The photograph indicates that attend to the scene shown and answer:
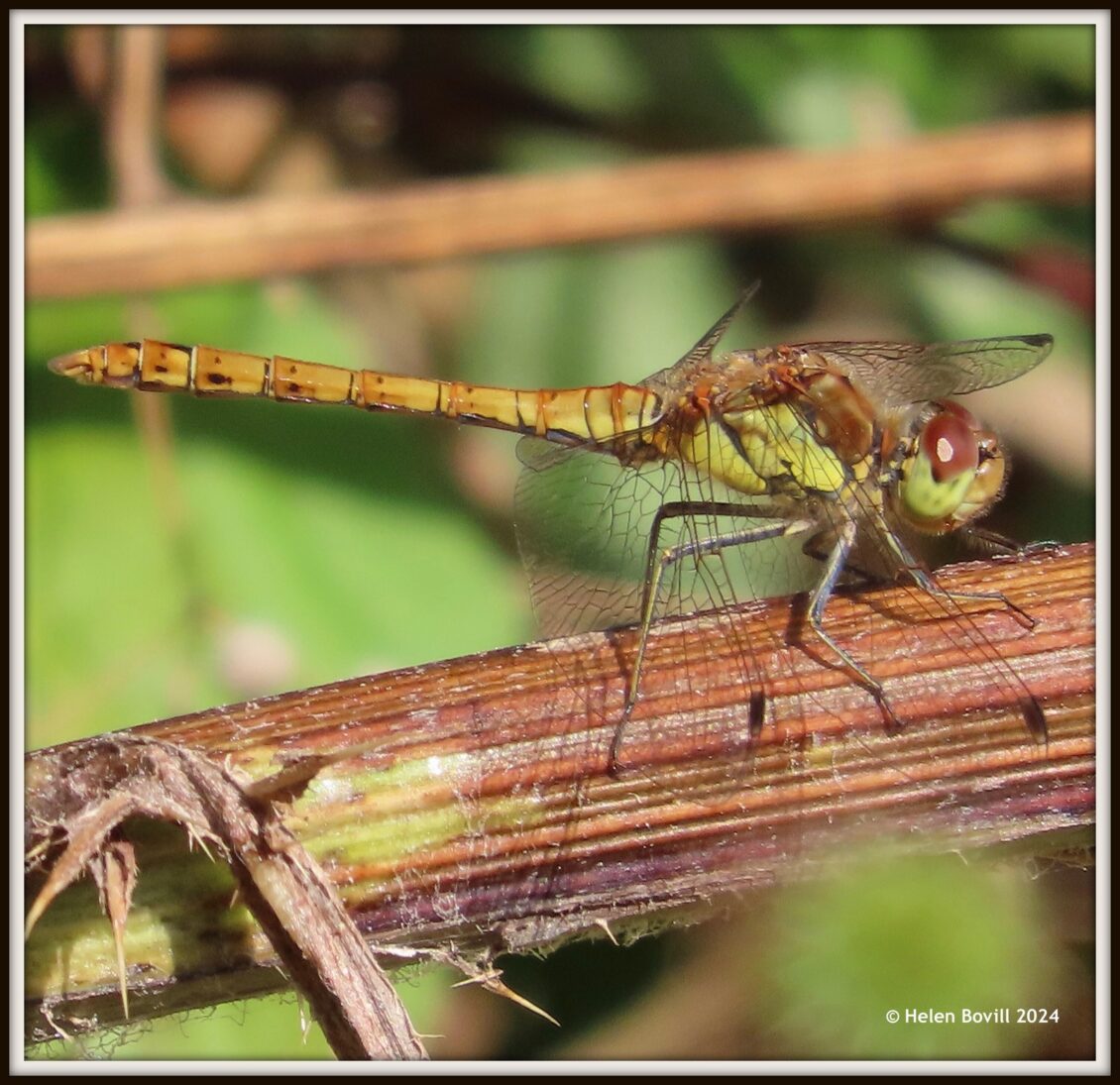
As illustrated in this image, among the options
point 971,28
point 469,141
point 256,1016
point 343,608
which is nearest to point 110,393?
point 343,608

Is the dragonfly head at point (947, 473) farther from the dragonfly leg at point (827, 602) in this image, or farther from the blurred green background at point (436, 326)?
the blurred green background at point (436, 326)

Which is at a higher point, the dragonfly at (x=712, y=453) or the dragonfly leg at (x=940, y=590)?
the dragonfly at (x=712, y=453)

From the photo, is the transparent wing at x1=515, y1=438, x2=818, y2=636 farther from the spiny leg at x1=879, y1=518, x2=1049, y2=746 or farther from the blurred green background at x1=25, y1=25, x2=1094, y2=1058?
the blurred green background at x1=25, y1=25, x2=1094, y2=1058

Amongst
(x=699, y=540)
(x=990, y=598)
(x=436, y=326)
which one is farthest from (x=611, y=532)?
(x=436, y=326)

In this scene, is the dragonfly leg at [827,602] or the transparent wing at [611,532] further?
the transparent wing at [611,532]

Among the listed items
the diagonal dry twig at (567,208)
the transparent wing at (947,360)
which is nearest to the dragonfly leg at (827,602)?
the transparent wing at (947,360)
